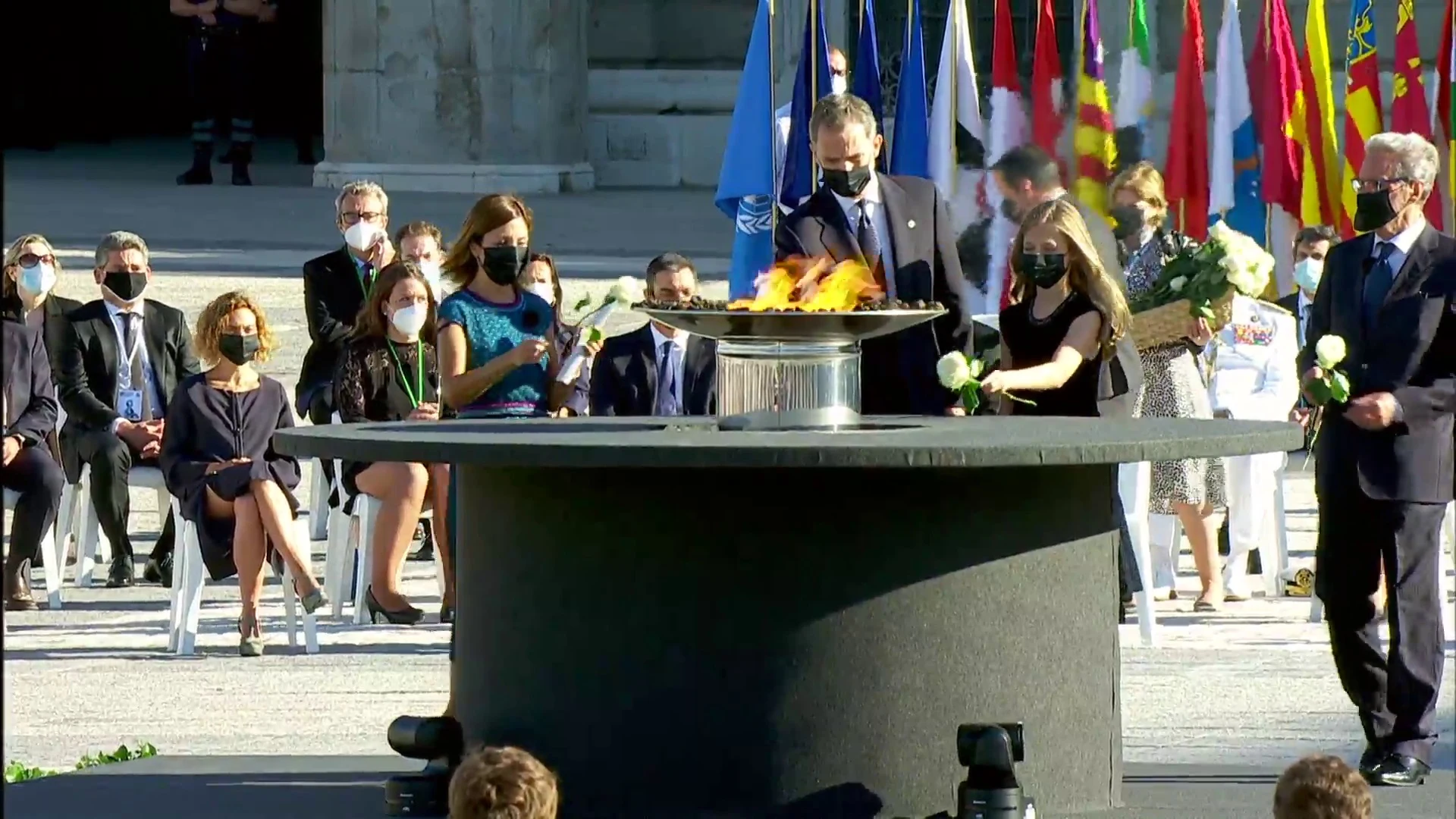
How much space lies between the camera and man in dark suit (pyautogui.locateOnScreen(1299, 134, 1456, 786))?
720 cm

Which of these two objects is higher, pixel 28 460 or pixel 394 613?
pixel 28 460

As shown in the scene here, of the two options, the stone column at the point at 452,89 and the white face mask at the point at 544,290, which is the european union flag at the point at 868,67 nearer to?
the white face mask at the point at 544,290

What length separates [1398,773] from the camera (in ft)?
23.4

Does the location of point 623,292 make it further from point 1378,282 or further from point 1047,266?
point 1378,282

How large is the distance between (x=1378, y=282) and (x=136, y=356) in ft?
18.3

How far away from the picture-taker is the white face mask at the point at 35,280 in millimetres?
11344

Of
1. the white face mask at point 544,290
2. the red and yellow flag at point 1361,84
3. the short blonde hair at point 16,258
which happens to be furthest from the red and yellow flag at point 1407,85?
the short blonde hair at point 16,258

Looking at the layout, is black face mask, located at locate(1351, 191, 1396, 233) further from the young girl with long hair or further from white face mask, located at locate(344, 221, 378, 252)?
white face mask, located at locate(344, 221, 378, 252)

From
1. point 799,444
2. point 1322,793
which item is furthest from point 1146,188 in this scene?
point 1322,793

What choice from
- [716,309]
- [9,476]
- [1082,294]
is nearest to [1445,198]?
[1082,294]

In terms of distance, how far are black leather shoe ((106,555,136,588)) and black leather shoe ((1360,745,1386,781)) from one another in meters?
5.72

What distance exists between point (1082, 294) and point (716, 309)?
1861 mm

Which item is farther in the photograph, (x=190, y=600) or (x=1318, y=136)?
(x=1318, y=136)

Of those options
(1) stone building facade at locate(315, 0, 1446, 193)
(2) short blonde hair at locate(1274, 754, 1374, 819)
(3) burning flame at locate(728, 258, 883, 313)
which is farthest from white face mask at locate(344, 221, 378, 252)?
(1) stone building facade at locate(315, 0, 1446, 193)
